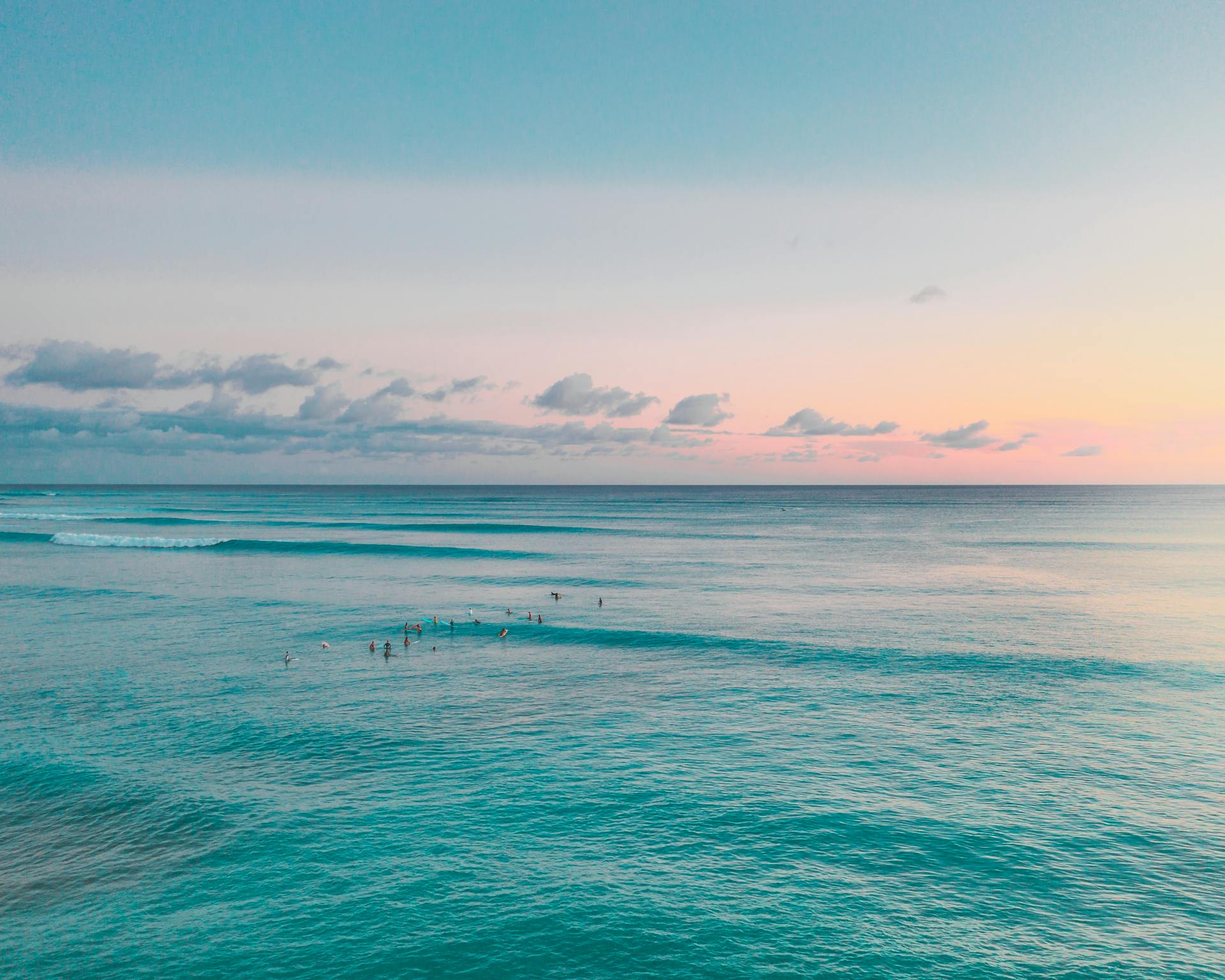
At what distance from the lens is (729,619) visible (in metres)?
59.6

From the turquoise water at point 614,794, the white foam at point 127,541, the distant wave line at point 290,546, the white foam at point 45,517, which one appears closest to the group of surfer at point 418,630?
the turquoise water at point 614,794

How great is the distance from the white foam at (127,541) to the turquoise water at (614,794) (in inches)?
2528

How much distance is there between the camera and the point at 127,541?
128250mm

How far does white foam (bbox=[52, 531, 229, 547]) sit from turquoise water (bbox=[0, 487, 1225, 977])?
64207 millimetres

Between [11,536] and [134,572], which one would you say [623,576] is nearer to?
[134,572]

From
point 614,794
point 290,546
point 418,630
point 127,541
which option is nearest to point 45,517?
point 127,541

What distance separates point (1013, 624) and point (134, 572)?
9061 cm

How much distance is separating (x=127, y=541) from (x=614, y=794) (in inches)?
5083

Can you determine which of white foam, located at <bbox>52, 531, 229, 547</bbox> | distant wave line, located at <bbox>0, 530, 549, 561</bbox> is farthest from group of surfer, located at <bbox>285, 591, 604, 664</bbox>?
white foam, located at <bbox>52, 531, 229, 547</bbox>

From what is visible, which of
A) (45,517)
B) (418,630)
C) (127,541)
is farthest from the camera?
(45,517)

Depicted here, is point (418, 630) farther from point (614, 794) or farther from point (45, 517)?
point (45, 517)

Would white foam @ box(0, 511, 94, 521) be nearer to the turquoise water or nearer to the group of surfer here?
the turquoise water

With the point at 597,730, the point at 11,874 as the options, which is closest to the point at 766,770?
the point at 597,730

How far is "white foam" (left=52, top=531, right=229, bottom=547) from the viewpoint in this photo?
125m
